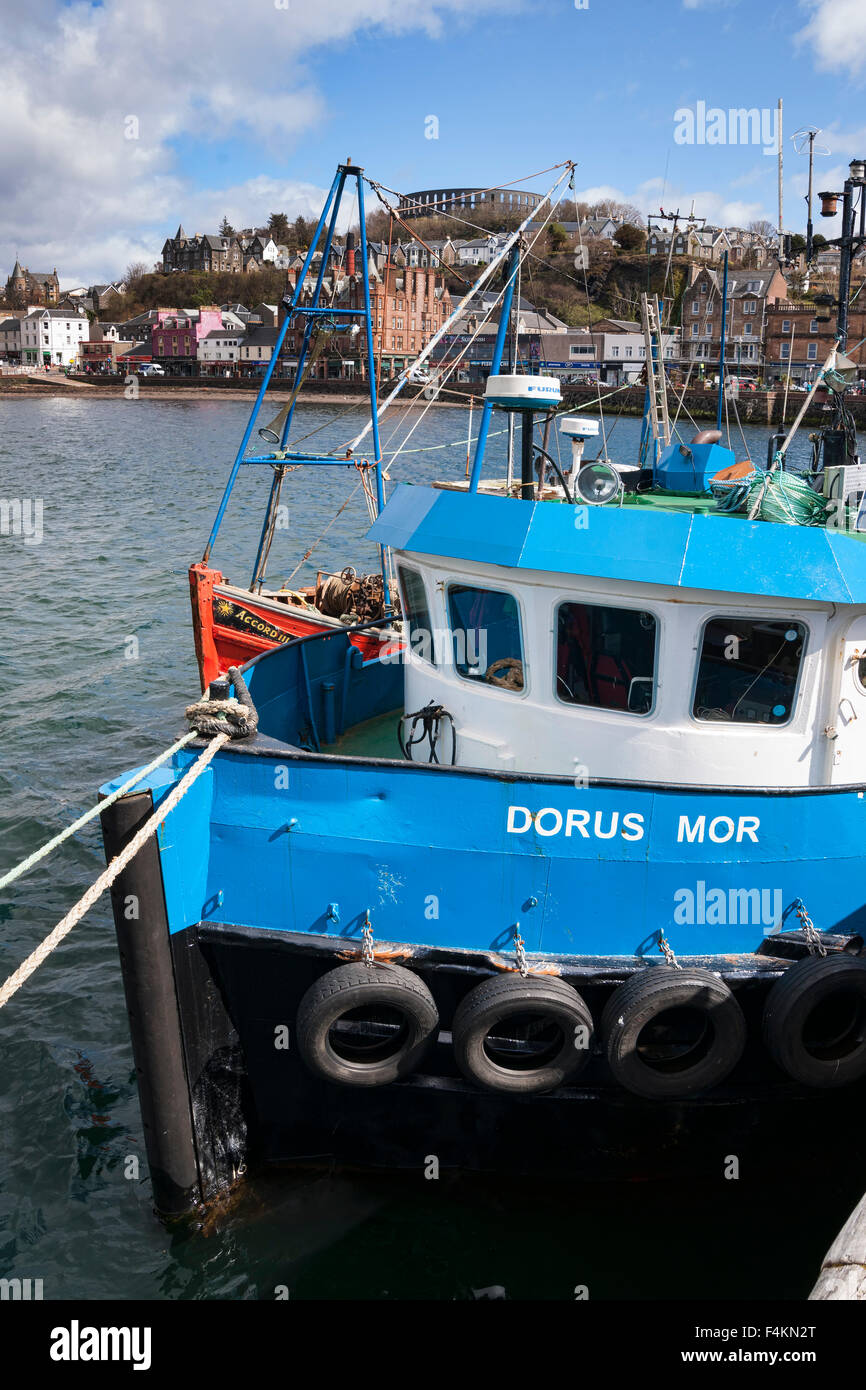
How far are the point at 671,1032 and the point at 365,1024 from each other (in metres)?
1.79

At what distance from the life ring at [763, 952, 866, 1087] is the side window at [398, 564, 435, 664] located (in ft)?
10.3

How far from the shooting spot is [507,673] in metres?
6.95

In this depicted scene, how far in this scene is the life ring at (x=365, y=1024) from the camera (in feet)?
19.0

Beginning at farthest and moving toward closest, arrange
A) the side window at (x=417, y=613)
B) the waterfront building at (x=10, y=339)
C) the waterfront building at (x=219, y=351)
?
the waterfront building at (x=10, y=339)
the waterfront building at (x=219, y=351)
the side window at (x=417, y=613)

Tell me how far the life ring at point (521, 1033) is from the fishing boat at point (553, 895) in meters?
0.02

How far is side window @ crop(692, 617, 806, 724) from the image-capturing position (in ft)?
21.0

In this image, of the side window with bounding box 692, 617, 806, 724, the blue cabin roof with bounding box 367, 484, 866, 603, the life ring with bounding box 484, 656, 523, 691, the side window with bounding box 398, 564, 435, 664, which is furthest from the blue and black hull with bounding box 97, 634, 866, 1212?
the side window with bounding box 398, 564, 435, 664

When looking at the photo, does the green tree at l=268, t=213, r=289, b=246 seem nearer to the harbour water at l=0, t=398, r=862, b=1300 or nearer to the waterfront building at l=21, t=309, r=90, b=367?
the waterfront building at l=21, t=309, r=90, b=367

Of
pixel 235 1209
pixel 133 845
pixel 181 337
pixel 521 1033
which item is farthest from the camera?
pixel 181 337

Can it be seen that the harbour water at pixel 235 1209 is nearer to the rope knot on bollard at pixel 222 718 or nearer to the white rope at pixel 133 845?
the white rope at pixel 133 845

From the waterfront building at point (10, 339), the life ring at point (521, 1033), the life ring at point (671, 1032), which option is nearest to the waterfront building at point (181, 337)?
the waterfront building at point (10, 339)

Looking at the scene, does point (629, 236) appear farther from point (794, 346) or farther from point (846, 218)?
point (846, 218)

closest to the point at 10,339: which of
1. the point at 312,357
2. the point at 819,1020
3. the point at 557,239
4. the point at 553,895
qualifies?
the point at 557,239
